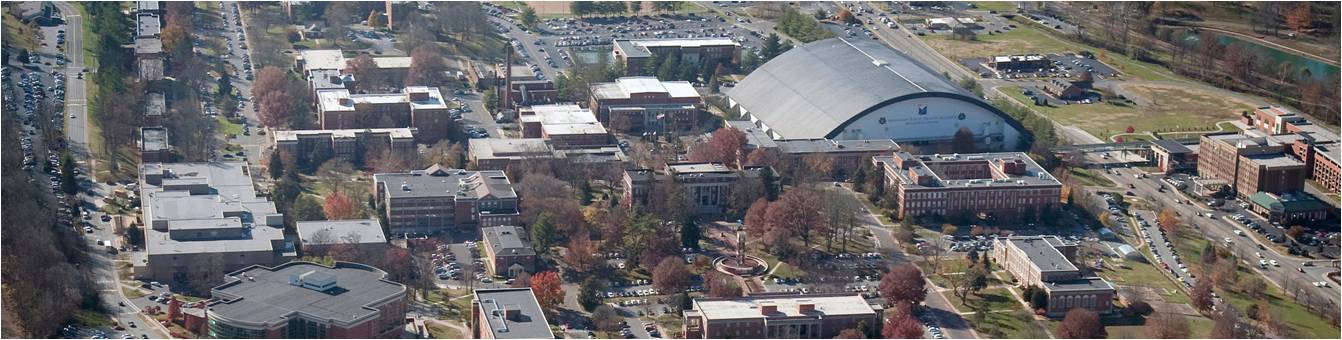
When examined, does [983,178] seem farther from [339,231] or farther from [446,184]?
[339,231]

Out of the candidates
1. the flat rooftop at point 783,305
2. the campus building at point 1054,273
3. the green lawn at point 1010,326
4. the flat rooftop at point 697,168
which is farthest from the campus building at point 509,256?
the campus building at point 1054,273

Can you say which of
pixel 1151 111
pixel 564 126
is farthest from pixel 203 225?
pixel 1151 111

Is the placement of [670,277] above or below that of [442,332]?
above

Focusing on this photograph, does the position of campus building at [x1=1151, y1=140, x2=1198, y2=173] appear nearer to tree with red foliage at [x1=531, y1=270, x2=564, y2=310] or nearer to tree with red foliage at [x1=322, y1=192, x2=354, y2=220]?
tree with red foliage at [x1=531, y1=270, x2=564, y2=310]

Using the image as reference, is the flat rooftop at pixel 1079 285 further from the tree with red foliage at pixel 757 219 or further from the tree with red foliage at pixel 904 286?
the tree with red foliage at pixel 757 219

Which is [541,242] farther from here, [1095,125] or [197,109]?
[1095,125]

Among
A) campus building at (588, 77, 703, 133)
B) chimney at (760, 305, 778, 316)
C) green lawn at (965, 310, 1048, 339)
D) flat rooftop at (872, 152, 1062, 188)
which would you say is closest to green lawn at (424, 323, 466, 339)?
chimney at (760, 305, 778, 316)
